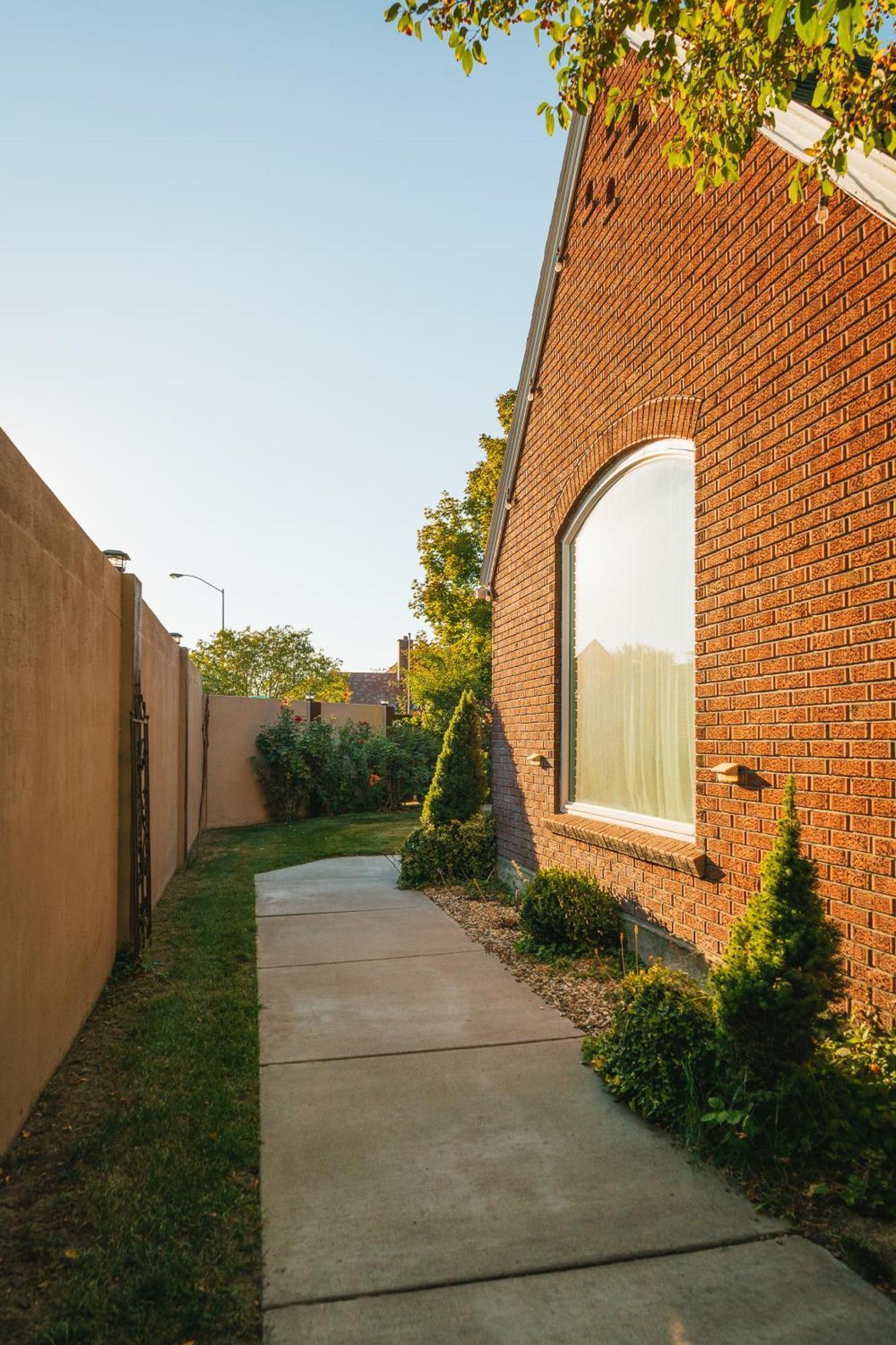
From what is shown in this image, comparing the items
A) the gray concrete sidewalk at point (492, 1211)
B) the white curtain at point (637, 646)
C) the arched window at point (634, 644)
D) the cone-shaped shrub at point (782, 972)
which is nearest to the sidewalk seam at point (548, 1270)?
the gray concrete sidewalk at point (492, 1211)

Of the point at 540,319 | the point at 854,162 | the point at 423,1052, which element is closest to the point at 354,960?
the point at 423,1052

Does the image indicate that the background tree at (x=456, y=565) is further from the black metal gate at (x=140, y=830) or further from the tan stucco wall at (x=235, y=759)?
the black metal gate at (x=140, y=830)

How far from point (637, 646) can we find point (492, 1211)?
405 centimetres

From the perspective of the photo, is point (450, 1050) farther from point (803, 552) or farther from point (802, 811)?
point (803, 552)

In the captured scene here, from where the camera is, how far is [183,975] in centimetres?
564

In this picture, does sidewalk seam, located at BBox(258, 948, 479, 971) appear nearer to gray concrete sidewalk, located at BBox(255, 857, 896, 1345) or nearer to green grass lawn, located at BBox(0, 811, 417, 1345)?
green grass lawn, located at BBox(0, 811, 417, 1345)

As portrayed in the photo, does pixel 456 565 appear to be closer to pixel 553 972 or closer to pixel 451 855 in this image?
pixel 451 855

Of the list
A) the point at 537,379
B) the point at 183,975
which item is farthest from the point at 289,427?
the point at 183,975

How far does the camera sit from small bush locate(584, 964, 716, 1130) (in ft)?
11.4

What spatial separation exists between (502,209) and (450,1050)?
7369 mm

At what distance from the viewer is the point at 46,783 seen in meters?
3.63

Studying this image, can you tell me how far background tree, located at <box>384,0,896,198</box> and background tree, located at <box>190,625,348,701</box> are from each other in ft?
131

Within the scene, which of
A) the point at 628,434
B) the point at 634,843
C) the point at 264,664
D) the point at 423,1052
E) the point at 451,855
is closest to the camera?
the point at 423,1052

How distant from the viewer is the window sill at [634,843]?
16.2 feet
